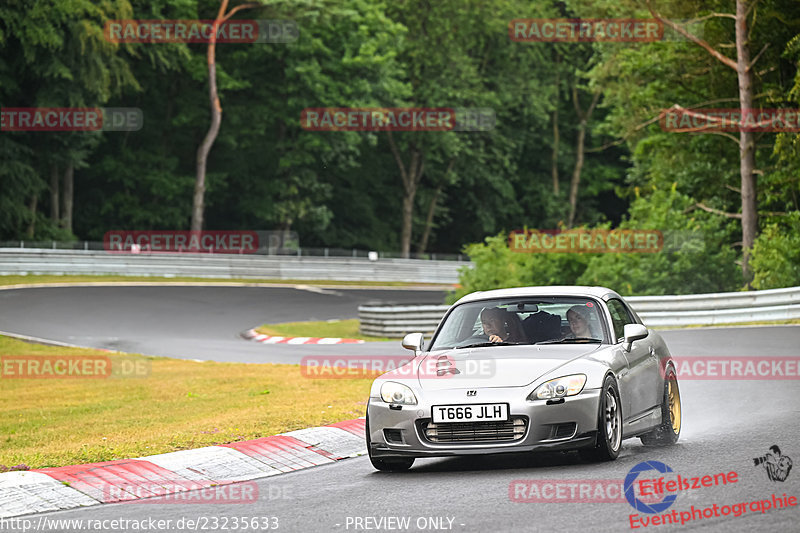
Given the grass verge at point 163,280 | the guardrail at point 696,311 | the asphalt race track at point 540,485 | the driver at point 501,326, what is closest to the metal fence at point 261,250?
the grass verge at point 163,280

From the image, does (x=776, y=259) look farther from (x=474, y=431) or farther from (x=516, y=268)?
(x=474, y=431)

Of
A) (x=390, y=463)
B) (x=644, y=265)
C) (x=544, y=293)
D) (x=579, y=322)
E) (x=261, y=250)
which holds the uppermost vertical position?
(x=544, y=293)

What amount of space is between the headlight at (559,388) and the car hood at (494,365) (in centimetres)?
10

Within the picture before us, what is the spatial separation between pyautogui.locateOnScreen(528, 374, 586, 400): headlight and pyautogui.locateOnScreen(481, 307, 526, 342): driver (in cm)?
112

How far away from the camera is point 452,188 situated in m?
69.8

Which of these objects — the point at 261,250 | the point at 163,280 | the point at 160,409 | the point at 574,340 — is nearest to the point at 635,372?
the point at 574,340

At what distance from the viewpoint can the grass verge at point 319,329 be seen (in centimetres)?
2814

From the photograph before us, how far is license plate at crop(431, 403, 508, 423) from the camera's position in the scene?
8219mm

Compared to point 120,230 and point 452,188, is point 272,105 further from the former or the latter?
point 452,188

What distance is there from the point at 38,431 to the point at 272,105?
148 ft

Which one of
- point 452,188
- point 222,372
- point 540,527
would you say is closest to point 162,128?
point 452,188

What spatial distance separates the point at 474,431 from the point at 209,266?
3772 cm

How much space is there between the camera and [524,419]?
8203 millimetres

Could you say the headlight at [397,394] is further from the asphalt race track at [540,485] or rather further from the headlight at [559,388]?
the headlight at [559,388]
